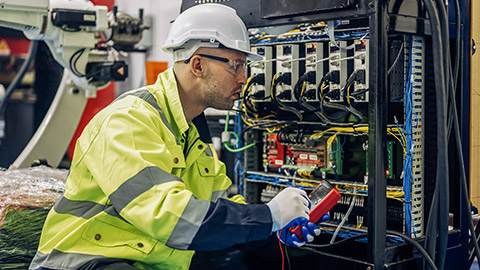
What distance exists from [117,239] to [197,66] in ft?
2.40

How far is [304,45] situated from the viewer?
9.70 ft

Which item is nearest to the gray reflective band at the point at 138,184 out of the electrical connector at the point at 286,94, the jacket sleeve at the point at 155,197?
the jacket sleeve at the point at 155,197

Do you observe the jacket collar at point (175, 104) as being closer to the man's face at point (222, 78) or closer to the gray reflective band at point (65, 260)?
the man's face at point (222, 78)

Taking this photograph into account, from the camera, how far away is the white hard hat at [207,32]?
7.39ft

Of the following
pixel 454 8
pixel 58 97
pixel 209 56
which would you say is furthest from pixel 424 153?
pixel 58 97

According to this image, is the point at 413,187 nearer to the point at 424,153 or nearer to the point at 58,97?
the point at 424,153

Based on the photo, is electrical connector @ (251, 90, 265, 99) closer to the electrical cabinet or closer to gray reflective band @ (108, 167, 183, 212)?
the electrical cabinet

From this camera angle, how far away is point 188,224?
5.93 feet

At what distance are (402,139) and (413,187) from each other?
213mm

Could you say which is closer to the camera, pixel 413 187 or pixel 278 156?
pixel 413 187

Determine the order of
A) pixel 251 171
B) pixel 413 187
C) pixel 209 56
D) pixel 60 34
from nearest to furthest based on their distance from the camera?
pixel 209 56, pixel 413 187, pixel 251 171, pixel 60 34

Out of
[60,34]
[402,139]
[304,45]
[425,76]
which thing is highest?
[60,34]

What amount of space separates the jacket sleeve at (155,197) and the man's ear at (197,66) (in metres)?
0.38

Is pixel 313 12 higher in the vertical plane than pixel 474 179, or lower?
higher
